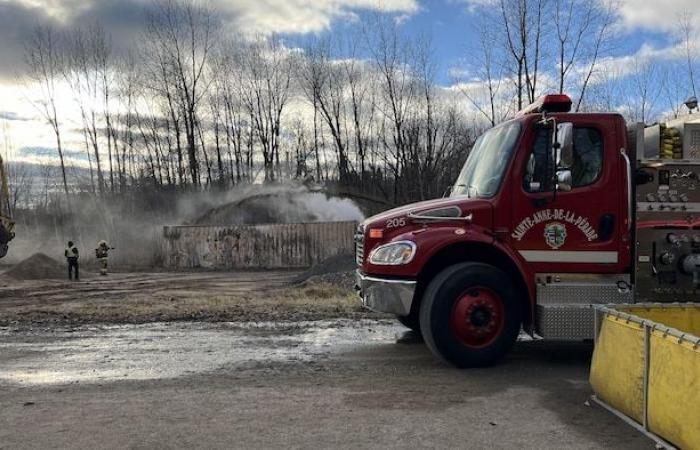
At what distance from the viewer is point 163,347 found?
336 inches

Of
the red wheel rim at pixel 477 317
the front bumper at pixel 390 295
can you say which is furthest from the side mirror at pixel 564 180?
the front bumper at pixel 390 295

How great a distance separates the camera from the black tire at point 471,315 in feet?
22.3

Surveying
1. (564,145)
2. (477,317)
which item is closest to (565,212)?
(564,145)

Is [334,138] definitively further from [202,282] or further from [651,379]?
[651,379]

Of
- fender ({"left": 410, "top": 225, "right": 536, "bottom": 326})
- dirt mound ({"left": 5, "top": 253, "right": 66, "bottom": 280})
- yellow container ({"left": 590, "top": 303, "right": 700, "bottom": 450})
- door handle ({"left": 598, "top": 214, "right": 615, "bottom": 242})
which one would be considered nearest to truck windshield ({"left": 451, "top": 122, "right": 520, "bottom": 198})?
fender ({"left": 410, "top": 225, "right": 536, "bottom": 326})

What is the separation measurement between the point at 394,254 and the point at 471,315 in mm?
1099

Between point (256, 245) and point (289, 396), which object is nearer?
point (289, 396)

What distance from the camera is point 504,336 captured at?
272 inches

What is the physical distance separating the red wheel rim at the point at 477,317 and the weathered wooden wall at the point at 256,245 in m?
25.4

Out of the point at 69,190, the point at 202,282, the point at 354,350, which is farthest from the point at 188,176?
the point at 354,350

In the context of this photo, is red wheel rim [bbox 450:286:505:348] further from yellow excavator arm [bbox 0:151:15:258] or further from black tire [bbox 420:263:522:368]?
yellow excavator arm [bbox 0:151:15:258]

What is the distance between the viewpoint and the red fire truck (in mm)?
6848

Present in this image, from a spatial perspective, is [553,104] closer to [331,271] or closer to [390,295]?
[390,295]

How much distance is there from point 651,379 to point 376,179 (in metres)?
45.1
